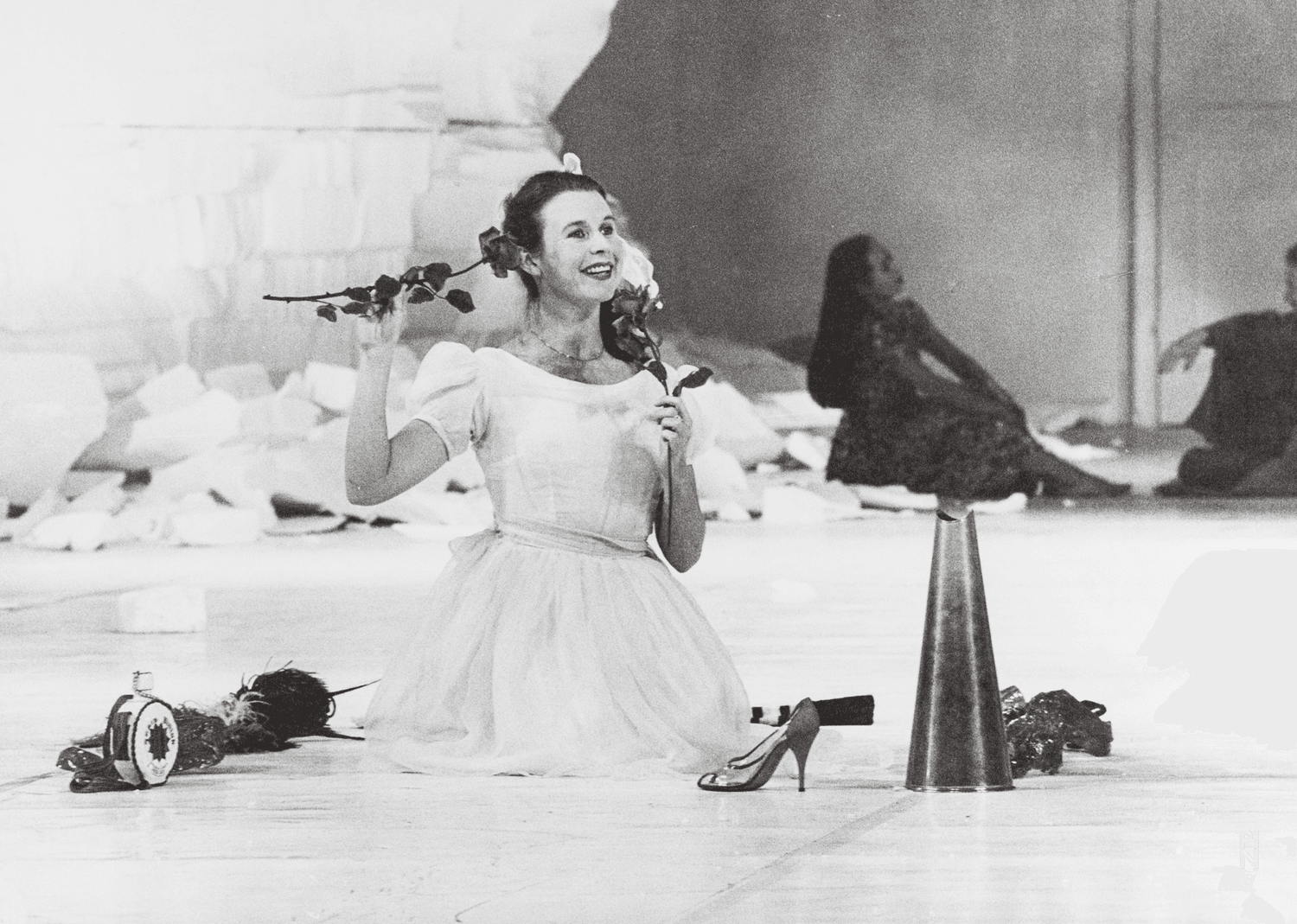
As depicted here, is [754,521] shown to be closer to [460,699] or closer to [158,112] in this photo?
[158,112]

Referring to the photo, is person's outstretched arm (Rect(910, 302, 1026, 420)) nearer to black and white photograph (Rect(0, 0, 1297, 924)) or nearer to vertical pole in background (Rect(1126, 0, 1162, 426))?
black and white photograph (Rect(0, 0, 1297, 924))

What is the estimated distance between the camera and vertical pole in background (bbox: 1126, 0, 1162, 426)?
1070cm

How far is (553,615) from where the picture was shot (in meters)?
3.67

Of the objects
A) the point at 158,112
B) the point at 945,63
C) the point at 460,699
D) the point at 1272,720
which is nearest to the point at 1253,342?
the point at 945,63

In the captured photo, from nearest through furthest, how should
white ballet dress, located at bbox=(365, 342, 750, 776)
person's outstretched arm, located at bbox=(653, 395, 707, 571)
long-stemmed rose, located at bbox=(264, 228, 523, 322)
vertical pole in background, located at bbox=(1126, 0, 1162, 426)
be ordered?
1. long-stemmed rose, located at bbox=(264, 228, 523, 322)
2. white ballet dress, located at bbox=(365, 342, 750, 776)
3. person's outstretched arm, located at bbox=(653, 395, 707, 571)
4. vertical pole in background, located at bbox=(1126, 0, 1162, 426)

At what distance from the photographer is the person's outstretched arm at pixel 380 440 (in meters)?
3.43

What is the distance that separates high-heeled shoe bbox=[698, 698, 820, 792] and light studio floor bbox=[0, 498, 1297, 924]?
34mm

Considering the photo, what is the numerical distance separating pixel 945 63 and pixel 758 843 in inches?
342

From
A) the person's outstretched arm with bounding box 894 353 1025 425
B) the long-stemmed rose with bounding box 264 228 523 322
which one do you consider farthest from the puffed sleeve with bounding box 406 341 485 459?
the person's outstretched arm with bounding box 894 353 1025 425

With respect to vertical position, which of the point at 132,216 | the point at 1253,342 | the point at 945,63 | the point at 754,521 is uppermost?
the point at 945,63

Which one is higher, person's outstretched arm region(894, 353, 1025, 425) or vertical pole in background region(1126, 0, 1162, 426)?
vertical pole in background region(1126, 0, 1162, 426)

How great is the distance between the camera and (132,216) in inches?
403

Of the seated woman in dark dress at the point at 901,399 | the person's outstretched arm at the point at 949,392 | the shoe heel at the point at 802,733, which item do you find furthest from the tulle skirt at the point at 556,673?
the person's outstretched arm at the point at 949,392

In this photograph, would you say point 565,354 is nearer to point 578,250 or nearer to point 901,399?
point 578,250
